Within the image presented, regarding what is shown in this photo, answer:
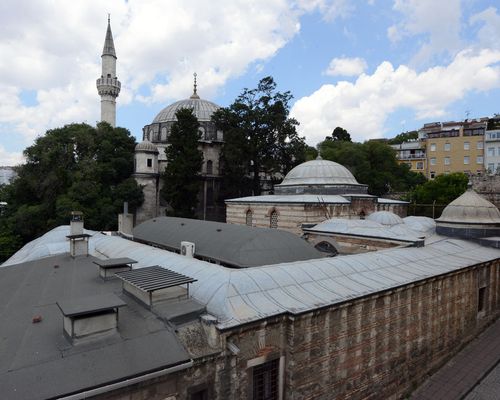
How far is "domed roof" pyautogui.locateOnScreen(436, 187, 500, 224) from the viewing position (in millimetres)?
15141

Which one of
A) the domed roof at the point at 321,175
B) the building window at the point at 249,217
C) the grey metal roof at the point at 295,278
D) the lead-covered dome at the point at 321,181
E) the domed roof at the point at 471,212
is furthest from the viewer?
the building window at the point at 249,217

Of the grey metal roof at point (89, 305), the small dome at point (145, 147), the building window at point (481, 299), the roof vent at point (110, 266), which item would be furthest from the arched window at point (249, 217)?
the grey metal roof at point (89, 305)

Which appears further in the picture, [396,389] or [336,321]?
[396,389]

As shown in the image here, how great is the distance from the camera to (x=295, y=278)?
319 inches

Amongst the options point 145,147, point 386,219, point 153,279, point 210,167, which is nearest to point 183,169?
point 145,147

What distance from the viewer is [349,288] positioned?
Result: 8016mm

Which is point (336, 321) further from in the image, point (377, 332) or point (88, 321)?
point (88, 321)

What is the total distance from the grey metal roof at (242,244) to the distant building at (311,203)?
18.5 ft

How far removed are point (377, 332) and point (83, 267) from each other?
821cm

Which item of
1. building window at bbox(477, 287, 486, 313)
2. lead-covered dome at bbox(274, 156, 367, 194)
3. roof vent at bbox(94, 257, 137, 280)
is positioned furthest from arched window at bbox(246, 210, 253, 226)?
roof vent at bbox(94, 257, 137, 280)

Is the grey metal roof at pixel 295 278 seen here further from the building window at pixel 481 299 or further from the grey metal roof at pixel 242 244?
the grey metal roof at pixel 242 244

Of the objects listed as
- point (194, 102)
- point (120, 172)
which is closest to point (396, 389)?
point (120, 172)

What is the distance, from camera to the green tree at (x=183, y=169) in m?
30.5

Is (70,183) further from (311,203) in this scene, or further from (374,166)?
(374,166)
